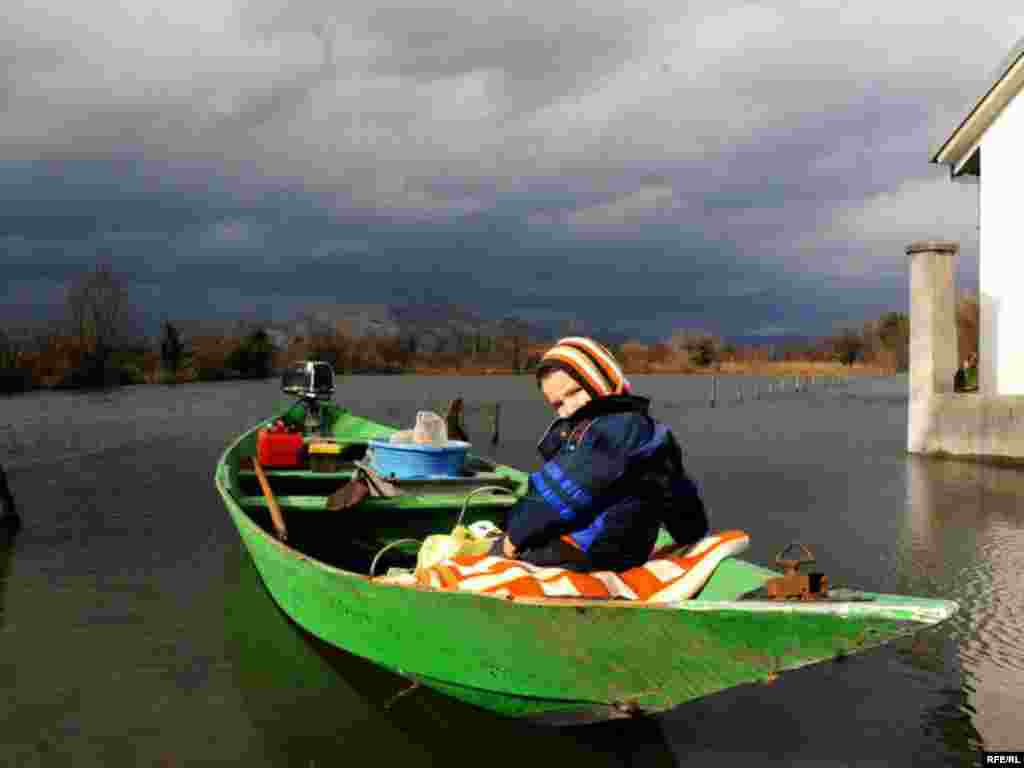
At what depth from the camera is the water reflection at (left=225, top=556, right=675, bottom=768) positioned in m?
4.63

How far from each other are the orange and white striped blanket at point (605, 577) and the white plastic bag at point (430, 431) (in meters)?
4.28

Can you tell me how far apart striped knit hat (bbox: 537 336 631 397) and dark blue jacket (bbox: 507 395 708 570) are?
2.2 inches

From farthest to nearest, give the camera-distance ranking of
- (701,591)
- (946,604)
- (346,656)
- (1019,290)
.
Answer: (1019,290) → (346,656) → (701,591) → (946,604)

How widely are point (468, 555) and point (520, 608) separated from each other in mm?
1115

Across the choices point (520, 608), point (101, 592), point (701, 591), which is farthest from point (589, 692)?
point (101, 592)

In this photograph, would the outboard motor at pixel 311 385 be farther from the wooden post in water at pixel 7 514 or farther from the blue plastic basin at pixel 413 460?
the blue plastic basin at pixel 413 460

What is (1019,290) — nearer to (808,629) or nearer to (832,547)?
(832,547)

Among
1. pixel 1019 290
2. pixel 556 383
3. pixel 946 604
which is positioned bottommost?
pixel 946 604

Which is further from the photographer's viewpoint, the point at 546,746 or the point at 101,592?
the point at 101,592

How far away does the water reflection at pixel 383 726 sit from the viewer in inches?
182

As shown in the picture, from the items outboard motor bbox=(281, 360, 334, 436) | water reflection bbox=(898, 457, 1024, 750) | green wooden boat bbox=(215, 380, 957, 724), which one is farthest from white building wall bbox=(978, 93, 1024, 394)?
green wooden boat bbox=(215, 380, 957, 724)

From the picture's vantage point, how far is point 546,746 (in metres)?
4.68

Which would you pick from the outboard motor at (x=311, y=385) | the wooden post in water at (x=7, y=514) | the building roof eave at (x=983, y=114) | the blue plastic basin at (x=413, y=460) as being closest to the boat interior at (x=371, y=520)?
the blue plastic basin at (x=413, y=460)

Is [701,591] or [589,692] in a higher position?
[701,591]
